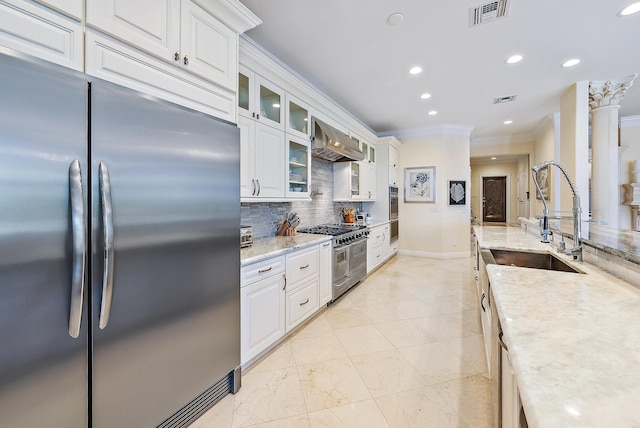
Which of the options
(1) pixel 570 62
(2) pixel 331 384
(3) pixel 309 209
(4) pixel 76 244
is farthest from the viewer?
(3) pixel 309 209

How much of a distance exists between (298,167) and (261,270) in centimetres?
147

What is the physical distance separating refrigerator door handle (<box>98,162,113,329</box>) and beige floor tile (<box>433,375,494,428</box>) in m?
1.93

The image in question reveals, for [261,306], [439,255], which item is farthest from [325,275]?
[439,255]

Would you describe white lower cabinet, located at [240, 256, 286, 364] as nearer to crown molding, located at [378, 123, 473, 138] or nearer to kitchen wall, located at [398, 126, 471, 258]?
kitchen wall, located at [398, 126, 471, 258]

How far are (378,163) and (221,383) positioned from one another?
470 cm

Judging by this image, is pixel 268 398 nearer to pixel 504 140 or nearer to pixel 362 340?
pixel 362 340

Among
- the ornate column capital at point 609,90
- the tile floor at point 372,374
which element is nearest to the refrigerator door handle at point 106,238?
the tile floor at point 372,374

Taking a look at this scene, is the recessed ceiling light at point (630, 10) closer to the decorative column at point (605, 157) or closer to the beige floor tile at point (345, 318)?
the decorative column at point (605, 157)

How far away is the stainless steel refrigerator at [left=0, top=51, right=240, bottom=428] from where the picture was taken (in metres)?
0.92

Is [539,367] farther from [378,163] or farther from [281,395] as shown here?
[378,163]

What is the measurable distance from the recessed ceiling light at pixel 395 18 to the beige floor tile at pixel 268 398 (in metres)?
2.89

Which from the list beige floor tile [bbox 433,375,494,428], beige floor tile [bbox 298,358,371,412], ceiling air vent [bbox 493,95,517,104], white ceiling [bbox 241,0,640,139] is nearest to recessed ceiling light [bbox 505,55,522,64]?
white ceiling [bbox 241,0,640,139]

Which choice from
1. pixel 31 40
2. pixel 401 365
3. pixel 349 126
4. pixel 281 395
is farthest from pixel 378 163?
pixel 31 40

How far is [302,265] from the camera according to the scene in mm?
2621
